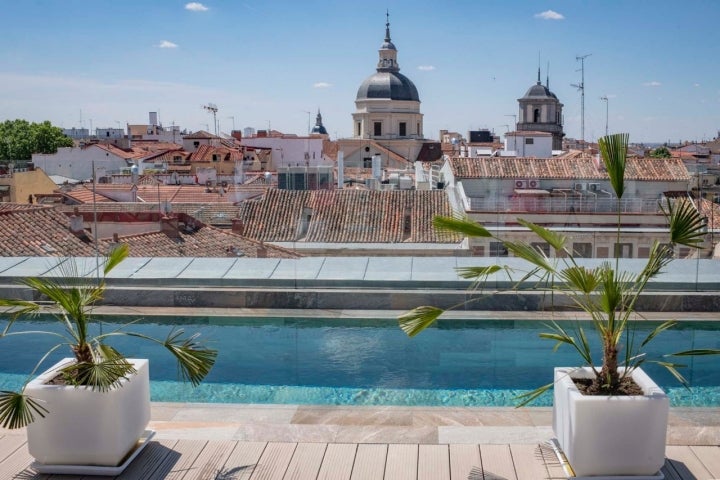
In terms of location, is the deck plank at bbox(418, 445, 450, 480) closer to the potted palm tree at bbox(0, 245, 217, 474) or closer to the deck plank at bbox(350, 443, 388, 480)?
→ the deck plank at bbox(350, 443, 388, 480)

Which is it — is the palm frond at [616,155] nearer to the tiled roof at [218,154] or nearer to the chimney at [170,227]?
the chimney at [170,227]

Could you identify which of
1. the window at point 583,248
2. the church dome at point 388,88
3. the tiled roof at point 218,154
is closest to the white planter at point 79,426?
the window at point 583,248

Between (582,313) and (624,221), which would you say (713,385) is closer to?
(582,313)

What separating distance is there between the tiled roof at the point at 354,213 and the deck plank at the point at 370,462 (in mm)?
12986

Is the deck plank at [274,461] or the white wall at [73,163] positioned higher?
the white wall at [73,163]

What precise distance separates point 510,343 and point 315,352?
1.40 m

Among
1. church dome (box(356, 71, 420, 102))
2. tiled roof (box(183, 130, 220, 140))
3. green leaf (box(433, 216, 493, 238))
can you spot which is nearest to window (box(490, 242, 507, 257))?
green leaf (box(433, 216, 493, 238))

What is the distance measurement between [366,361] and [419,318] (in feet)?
6.00

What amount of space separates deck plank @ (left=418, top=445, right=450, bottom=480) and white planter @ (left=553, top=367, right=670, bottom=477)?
1.84ft

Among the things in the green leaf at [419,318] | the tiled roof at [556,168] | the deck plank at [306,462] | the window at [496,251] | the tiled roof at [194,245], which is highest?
the tiled roof at [556,168]

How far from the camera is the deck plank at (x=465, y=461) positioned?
343 cm

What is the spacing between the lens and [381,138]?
62.0m

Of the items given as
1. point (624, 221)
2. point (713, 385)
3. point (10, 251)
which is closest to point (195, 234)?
point (10, 251)

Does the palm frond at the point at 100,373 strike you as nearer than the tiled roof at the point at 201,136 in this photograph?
Yes
